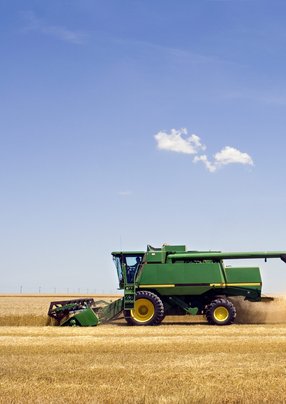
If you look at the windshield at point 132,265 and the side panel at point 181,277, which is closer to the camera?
the side panel at point 181,277

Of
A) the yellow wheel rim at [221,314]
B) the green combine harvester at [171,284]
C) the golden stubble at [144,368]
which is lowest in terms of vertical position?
the golden stubble at [144,368]

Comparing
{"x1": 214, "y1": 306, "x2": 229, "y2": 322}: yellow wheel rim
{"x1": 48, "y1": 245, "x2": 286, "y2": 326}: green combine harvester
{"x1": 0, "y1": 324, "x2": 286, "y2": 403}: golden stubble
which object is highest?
{"x1": 48, "y1": 245, "x2": 286, "y2": 326}: green combine harvester

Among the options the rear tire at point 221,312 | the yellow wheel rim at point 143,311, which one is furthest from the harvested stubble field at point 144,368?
the yellow wheel rim at point 143,311

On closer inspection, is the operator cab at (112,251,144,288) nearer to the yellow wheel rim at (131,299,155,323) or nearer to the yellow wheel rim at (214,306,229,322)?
the yellow wheel rim at (131,299,155,323)

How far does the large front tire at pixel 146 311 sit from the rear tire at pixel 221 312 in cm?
166

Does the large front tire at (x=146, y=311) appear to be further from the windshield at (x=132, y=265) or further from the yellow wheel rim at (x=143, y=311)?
the windshield at (x=132, y=265)

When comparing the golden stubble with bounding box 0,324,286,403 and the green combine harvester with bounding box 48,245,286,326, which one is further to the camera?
the green combine harvester with bounding box 48,245,286,326

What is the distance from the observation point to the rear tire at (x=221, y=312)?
2103 cm

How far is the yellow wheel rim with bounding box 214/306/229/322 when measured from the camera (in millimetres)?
21123

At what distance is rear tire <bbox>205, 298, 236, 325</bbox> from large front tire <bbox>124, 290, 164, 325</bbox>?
5.46ft

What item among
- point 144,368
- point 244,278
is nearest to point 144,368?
point 144,368

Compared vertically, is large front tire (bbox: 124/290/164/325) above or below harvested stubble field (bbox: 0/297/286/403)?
above

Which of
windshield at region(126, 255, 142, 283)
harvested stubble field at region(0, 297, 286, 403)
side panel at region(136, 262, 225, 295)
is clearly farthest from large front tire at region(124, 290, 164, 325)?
harvested stubble field at region(0, 297, 286, 403)

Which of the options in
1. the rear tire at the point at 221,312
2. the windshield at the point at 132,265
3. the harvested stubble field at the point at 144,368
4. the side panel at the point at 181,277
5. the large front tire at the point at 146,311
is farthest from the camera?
the windshield at the point at 132,265
